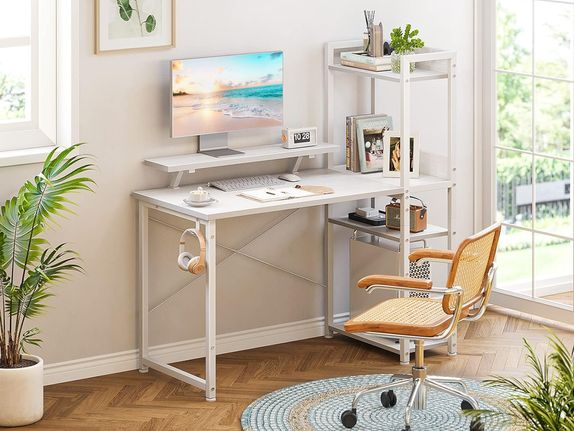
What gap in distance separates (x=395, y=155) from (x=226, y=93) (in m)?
0.85

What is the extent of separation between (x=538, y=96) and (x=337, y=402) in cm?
279

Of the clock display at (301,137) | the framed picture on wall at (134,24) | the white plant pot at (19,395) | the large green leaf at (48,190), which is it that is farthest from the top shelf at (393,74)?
the white plant pot at (19,395)

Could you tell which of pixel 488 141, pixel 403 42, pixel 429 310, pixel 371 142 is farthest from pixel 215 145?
pixel 488 141

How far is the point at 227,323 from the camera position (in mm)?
5703

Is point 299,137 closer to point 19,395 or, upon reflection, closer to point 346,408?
point 346,408

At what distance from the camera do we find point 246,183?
5449 mm

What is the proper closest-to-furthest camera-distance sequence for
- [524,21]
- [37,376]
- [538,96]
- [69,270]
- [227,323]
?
[37,376], [69,270], [227,323], [524,21], [538,96]

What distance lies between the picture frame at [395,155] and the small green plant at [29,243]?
1.45 m

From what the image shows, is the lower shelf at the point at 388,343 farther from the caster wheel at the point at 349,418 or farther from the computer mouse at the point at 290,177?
the caster wheel at the point at 349,418

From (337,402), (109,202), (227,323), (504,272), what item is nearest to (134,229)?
(109,202)

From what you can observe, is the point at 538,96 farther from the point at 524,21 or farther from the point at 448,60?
the point at 448,60

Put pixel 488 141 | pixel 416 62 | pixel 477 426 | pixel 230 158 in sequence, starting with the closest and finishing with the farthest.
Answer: pixel 477 426 < pixel 230 158 < pixel 416 62 < pixel 488 141

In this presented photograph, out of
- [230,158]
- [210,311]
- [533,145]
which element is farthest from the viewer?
[533,145]

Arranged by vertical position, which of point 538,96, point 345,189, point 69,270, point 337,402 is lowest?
point 337,402
